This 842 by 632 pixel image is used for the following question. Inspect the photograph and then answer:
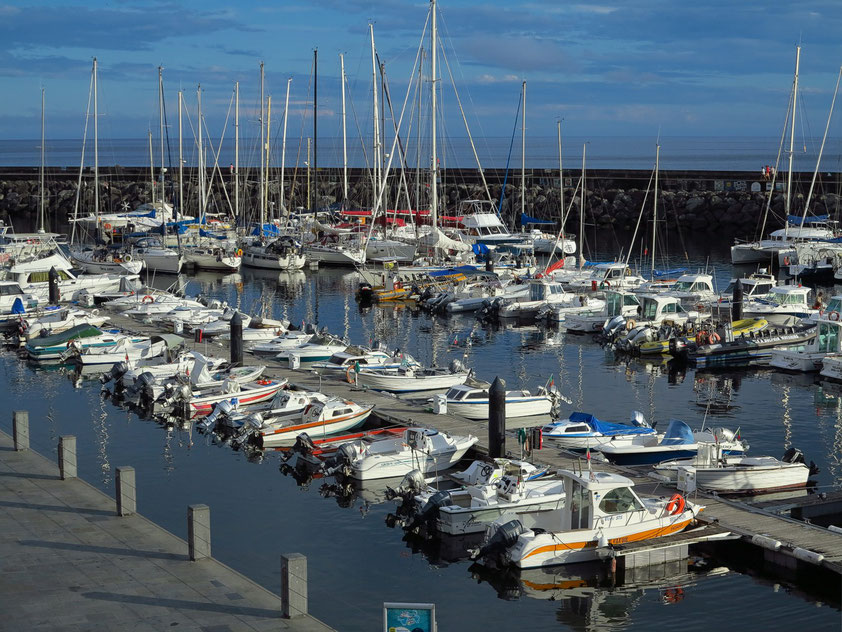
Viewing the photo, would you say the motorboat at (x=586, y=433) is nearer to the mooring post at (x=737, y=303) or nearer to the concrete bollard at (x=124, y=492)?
the concrete bollard at (x=124, y=492)

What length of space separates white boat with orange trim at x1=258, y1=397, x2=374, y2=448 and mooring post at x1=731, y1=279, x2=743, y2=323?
21.4 meters

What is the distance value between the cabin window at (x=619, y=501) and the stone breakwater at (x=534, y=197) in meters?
63.4

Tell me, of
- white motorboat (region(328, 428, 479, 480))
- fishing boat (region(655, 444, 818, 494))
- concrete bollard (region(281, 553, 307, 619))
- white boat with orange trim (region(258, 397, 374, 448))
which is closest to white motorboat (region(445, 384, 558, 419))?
white boat with orange trim (region(258, 397, 374, 448))

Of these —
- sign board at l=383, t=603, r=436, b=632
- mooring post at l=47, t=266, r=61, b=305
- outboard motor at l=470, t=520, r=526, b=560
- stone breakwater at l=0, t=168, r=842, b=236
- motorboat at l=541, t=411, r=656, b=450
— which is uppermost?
stone breakwater at l=0, t=168, r=842, b=236

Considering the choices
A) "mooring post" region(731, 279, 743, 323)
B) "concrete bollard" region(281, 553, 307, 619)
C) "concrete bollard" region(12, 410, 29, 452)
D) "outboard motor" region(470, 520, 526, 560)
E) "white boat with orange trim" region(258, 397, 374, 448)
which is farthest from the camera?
"mooring post" region(731, 279, 743, 323)

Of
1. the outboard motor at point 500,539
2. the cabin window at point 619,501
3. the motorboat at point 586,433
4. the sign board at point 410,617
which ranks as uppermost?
the sign board at point 410,617

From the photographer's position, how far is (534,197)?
96.9 meters

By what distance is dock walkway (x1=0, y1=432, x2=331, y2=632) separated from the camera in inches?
597

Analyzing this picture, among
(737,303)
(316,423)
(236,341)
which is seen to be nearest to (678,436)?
(316,423)

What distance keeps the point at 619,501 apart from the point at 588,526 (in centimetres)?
73

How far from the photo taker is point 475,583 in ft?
65.7

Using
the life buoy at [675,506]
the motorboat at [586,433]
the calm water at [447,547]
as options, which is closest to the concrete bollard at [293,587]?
the calm water at [447,547]

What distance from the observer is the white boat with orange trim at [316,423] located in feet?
93.6

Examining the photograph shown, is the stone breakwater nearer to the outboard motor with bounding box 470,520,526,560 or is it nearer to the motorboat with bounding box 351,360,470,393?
the motorboat with bounding box 351,360,470,393
